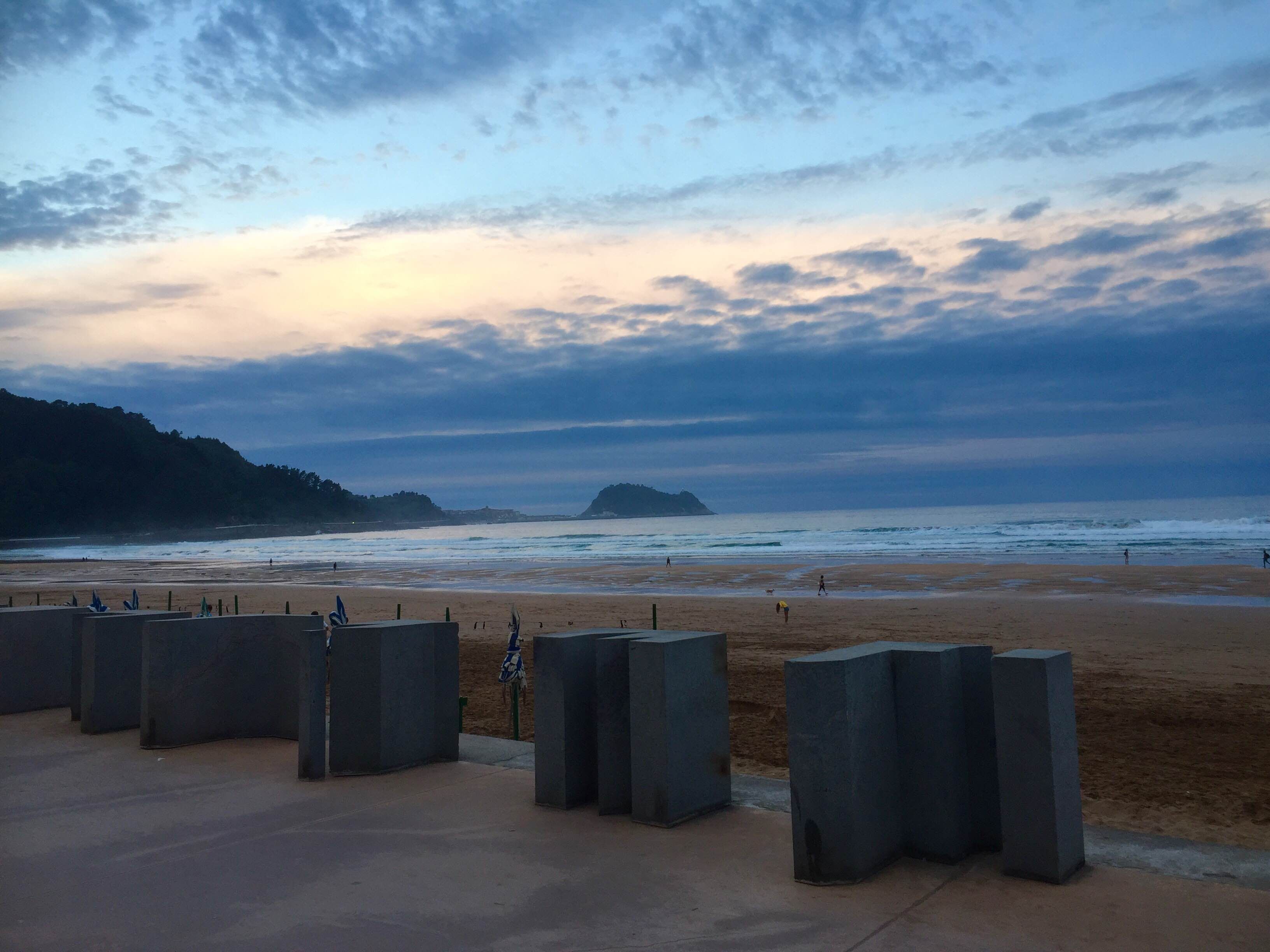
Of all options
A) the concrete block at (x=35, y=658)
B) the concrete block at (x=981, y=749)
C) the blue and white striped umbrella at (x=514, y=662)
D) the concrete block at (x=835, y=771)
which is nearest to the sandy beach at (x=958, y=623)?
the blue and white striped umbrella at (x=514, y=662)

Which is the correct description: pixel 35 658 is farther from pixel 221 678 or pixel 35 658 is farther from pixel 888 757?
pixel 888 757

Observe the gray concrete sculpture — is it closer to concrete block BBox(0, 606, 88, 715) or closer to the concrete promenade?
the concrete promenade

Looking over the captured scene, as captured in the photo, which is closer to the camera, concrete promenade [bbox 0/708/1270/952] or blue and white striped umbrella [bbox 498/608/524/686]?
concrete promenade [bbox 0/708/1270/952]

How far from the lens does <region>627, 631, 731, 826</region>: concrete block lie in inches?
213

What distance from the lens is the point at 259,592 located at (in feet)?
114

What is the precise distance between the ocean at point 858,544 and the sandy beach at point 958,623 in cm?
877

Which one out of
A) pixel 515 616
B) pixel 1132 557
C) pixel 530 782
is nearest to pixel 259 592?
pixel 515 616

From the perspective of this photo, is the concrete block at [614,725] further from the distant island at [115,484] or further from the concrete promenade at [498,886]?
the distant island at [115,484]

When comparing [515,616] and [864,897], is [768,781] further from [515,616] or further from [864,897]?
[515,616]

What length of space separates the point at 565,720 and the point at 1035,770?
2756 mm

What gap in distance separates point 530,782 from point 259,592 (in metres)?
31.4

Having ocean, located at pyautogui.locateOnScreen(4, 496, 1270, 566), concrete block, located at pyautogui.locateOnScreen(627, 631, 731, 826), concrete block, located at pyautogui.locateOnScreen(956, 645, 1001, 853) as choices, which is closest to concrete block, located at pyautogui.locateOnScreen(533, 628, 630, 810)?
concrete block, located at pyautogui.locateOnScreen(627, 631, 731, 826)

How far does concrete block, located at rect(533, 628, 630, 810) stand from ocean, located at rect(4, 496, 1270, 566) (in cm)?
4001

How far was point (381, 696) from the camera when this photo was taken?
6.67 meters
